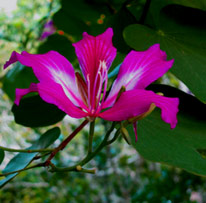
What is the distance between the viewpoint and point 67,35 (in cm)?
107

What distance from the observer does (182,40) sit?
57cm

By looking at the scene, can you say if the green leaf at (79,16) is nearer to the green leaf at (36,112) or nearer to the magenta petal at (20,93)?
the green leaf at (36,112)

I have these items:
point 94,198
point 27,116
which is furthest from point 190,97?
point 94,198

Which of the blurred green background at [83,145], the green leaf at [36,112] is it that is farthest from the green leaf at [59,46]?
the green leaf at [36,112]

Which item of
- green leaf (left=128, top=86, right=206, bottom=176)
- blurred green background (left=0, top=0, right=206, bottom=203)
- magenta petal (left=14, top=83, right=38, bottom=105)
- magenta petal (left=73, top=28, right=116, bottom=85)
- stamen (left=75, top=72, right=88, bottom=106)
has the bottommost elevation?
blurred green background (left=0, top=0, right=206, bottom=203)

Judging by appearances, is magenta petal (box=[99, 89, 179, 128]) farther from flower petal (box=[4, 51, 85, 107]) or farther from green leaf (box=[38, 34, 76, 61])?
green leaf (box=[38, 34, 76, 61])

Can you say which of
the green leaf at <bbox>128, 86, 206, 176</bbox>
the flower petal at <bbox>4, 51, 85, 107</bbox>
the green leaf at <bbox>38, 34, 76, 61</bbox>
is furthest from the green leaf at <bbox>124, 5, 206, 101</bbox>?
the green leaf at <bbox>38, 34, 76, 61</bbox>

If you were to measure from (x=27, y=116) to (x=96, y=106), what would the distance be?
216 mm

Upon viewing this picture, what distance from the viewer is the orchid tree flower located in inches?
14.9

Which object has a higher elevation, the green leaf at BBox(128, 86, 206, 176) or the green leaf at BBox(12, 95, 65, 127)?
the green leaf at BBox(128, 86, 206, 176)

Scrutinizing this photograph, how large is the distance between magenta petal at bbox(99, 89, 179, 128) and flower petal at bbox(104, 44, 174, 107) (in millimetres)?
44

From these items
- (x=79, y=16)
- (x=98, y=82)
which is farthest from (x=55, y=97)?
(x=79, y=16)

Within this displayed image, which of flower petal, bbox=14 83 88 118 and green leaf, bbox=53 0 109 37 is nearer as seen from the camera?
flower petal, bbox=14 83 88 118

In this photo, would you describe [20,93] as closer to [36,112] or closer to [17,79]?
[36,112]
